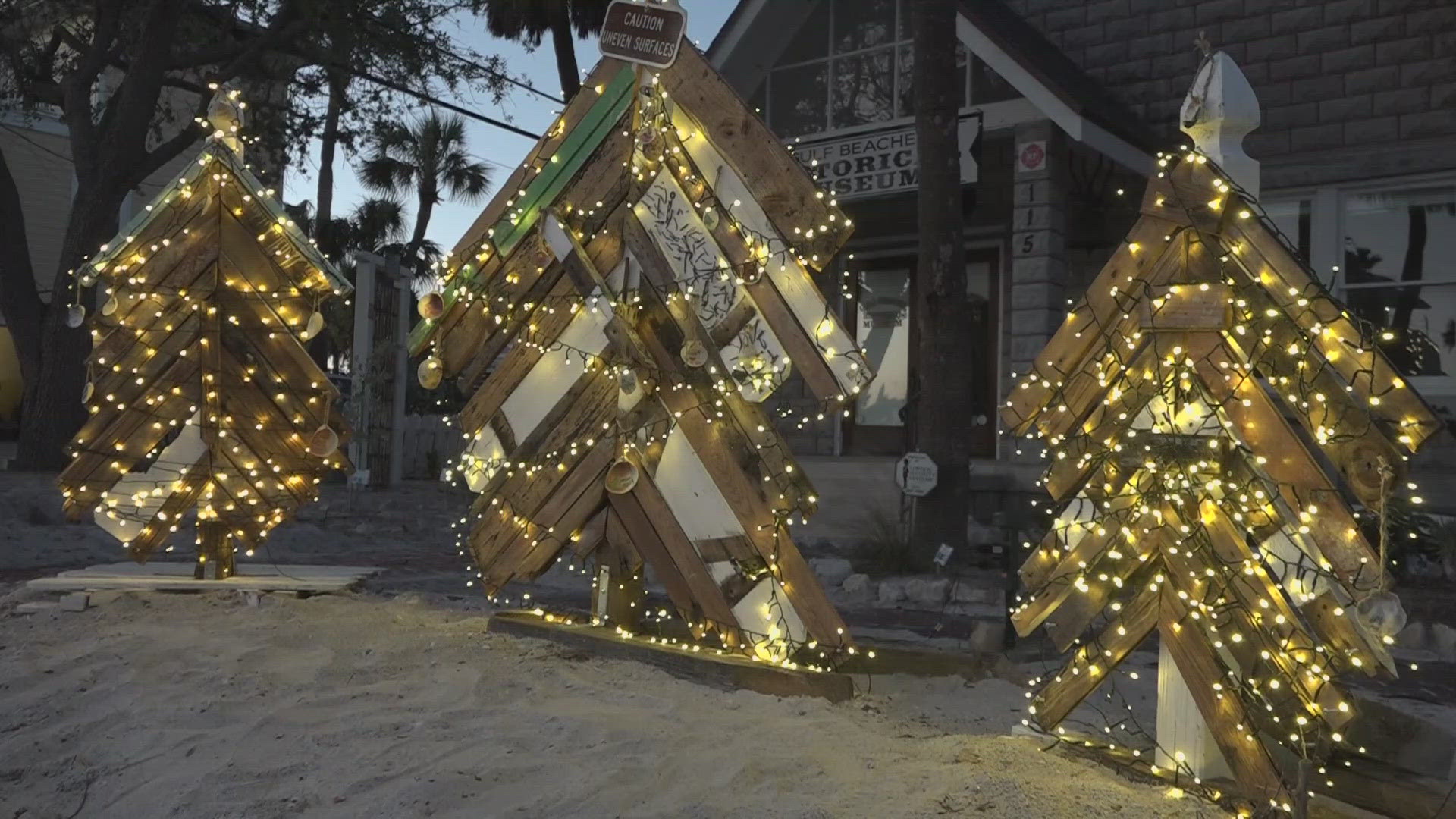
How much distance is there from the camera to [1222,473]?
3023mm

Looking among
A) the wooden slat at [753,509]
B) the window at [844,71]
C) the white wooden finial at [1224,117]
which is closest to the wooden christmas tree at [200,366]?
the wooden slat at [753,509]

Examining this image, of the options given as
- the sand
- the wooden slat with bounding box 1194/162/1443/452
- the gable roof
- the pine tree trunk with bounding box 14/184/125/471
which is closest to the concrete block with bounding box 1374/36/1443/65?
the gable roof

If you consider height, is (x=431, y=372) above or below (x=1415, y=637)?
above

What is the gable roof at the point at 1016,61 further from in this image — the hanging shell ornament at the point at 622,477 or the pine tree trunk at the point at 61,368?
the pine tree trunk at the point at 61,368

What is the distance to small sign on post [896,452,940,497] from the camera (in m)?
7.98

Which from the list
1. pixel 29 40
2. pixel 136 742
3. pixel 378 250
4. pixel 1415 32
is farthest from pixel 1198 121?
pixel 378 250

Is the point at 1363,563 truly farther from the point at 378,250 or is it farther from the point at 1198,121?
the point at 378,250

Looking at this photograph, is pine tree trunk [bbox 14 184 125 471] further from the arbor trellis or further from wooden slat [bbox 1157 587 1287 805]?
wooden slat [bbox 1157 587 1287 805]

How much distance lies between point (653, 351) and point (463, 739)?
172cm

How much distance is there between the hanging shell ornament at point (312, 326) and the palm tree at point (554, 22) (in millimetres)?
9021

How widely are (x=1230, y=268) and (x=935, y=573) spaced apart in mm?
5177

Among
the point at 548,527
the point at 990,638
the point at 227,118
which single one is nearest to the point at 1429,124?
the point at 990,638

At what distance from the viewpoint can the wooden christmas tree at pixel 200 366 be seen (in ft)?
18.6

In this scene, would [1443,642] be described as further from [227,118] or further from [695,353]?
[227,118]
